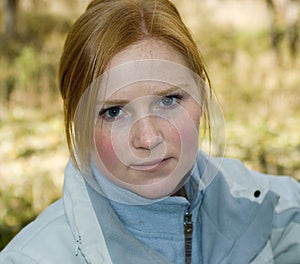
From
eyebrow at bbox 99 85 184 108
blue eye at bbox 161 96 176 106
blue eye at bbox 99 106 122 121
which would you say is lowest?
blue eye at bbox 99 106 122 121

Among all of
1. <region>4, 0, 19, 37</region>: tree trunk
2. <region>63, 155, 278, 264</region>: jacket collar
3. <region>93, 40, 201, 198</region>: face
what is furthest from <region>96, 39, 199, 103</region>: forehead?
<region>4, 0, 19, 37</region>: tree trunk

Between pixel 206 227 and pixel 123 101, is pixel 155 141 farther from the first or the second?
pixel 206 227

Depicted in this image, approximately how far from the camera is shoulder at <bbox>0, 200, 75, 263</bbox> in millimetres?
1609

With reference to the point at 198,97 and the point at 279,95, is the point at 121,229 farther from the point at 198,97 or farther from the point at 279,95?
the point at 279,95

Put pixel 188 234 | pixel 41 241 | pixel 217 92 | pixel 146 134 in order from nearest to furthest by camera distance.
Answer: pixel 146 134, pixel 41 241, pixel 188 234, pixel 217 92

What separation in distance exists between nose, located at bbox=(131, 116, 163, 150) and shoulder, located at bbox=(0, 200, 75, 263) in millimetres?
370

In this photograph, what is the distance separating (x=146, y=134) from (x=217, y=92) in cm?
535

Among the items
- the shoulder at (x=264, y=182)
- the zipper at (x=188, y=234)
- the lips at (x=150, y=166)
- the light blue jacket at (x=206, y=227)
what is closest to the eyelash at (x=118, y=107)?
the lips at (x=150, y=166)

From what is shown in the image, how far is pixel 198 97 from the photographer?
1.62m

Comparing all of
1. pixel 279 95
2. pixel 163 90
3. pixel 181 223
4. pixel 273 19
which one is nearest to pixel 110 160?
pixel 163 90

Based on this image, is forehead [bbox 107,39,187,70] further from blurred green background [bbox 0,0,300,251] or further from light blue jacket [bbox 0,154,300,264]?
blurred green background [bbox 0,0,300,251]

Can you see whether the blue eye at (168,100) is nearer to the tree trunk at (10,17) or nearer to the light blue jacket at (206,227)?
the light blue jacket at (206,227)

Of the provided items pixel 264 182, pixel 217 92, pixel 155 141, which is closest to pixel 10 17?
pixel 217 92

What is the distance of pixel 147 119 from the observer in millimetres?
1473
